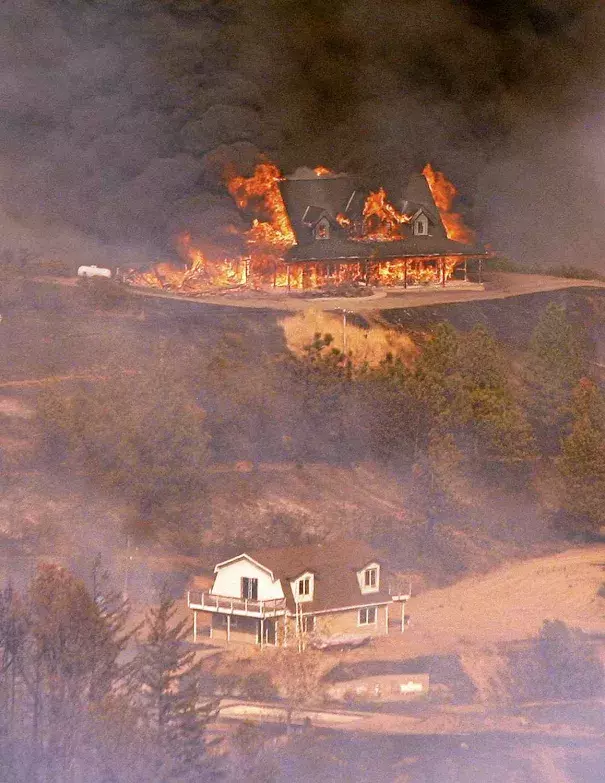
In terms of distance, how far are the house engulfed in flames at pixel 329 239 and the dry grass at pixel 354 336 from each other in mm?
1903

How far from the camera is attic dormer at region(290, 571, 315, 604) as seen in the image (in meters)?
22.8

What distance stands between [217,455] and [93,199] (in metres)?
5.90

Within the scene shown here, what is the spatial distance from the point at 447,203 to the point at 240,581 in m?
11.3

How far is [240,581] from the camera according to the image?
2283 cm

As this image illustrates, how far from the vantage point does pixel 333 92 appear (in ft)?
104

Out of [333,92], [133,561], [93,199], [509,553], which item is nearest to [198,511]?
A: [133,561]

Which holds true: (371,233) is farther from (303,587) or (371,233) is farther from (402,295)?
(303,587)

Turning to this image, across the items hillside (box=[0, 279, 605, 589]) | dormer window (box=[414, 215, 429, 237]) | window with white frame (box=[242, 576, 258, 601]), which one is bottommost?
window with white frame (box=[242, 576, 258, 601])

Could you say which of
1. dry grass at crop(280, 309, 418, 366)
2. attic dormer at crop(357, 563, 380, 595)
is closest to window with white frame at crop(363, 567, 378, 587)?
attic dormer at crop(357, 563, 380, 595)

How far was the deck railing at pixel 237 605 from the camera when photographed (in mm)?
22562

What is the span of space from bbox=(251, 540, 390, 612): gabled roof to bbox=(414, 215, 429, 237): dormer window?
9084mm

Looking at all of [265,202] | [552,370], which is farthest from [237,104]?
[552,370]

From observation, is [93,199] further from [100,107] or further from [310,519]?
[310,519]

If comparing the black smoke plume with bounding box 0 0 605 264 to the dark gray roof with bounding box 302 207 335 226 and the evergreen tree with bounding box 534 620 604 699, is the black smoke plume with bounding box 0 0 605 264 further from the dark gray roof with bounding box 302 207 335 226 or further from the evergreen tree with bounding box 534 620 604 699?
the evergreen tree with bounding box 534 620 604 699
